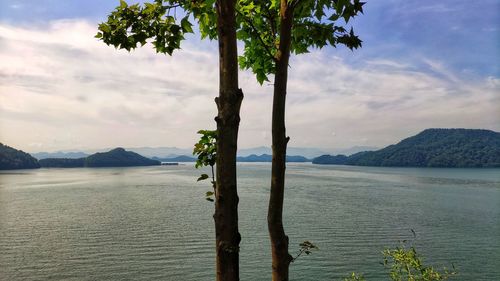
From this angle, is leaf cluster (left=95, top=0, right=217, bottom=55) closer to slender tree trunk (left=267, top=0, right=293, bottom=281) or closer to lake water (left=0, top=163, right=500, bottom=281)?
slender tree trunk (left=267, top=0, right=293, bottom=281)

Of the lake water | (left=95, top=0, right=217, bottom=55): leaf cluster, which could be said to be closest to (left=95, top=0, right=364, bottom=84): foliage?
(left=95, top=0, right=217, bottom=55): leaf cluster

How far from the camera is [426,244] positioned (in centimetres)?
4994

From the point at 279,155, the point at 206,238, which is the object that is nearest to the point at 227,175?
the point at 279,155

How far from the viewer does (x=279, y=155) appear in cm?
495

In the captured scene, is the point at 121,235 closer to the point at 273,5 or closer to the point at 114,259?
the point at 114,259

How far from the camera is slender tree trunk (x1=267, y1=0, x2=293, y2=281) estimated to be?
486 centimetres

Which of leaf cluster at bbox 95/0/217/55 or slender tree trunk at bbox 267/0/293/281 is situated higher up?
leaf cluster at bbox 95/0/217/55

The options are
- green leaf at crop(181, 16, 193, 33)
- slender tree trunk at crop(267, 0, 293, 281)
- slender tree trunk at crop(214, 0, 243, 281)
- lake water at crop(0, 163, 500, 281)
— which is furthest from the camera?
lake water at crop(0, 163, 500, 281)

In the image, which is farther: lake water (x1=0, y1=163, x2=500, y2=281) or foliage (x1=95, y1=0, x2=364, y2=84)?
lake water (x1=0, y1=163, x2=500, y2=281)

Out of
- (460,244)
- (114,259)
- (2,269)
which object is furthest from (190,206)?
(460,244)

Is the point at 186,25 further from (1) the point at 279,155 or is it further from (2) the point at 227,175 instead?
(2) the point at 227,175

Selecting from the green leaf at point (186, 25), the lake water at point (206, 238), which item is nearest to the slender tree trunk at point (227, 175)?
the green leaf at point (186, 25)

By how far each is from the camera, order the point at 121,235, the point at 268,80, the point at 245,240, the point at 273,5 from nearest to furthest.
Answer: the point at 273,5 < the point at 268,80 < the point at 245,240 < the point at 121,235

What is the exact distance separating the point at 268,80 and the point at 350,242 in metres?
47.2
